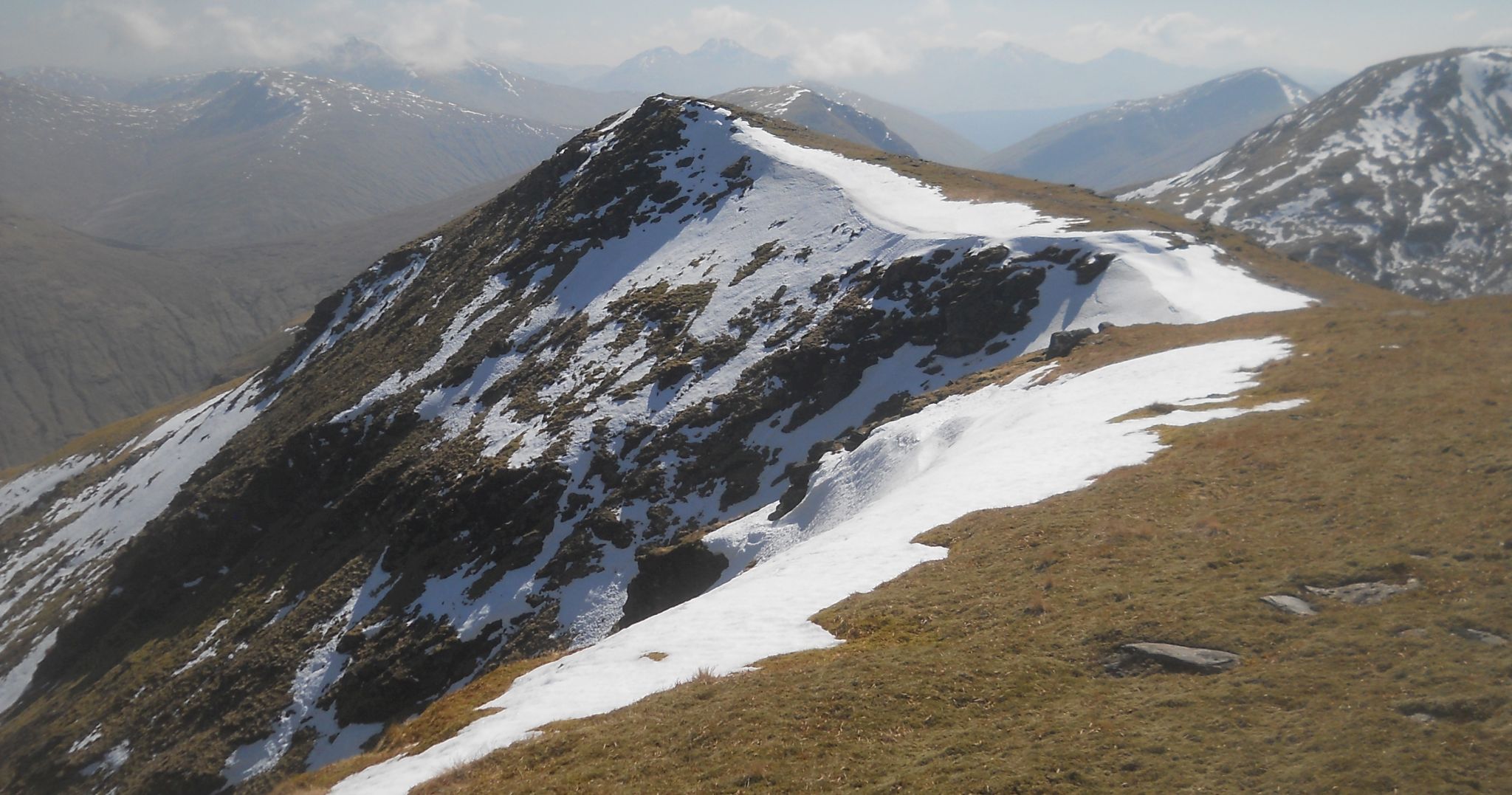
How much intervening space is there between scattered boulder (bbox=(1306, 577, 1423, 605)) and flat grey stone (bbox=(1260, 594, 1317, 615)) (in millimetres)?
492

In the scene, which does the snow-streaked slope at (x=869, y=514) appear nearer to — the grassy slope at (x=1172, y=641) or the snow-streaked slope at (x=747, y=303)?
the grassy slope at (x=1172, y=641)

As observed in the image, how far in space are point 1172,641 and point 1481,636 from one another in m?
4.56

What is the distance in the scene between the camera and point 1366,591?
47.9 feet

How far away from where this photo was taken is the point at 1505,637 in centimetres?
1218

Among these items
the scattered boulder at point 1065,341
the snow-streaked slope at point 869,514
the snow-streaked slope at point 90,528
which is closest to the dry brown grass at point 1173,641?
the snow-streaked slope at point 869,514

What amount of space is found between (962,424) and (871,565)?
15277 millimetres

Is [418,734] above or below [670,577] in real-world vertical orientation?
above

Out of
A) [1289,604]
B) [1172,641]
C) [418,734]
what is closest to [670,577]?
[418,734]

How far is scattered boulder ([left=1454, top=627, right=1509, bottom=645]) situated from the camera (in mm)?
12117

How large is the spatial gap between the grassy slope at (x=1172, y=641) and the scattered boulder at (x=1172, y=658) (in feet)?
0.91

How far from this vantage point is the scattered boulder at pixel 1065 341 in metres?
41.9

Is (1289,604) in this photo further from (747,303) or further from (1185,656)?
(747,303)

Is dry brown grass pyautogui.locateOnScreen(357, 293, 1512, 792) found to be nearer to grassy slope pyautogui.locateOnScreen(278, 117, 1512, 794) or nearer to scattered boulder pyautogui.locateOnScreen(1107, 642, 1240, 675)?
grassy slope pyautogui.locateOnScreen(278, 117, 1512, 794)

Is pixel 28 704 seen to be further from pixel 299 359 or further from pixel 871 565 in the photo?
pixel 871 565
